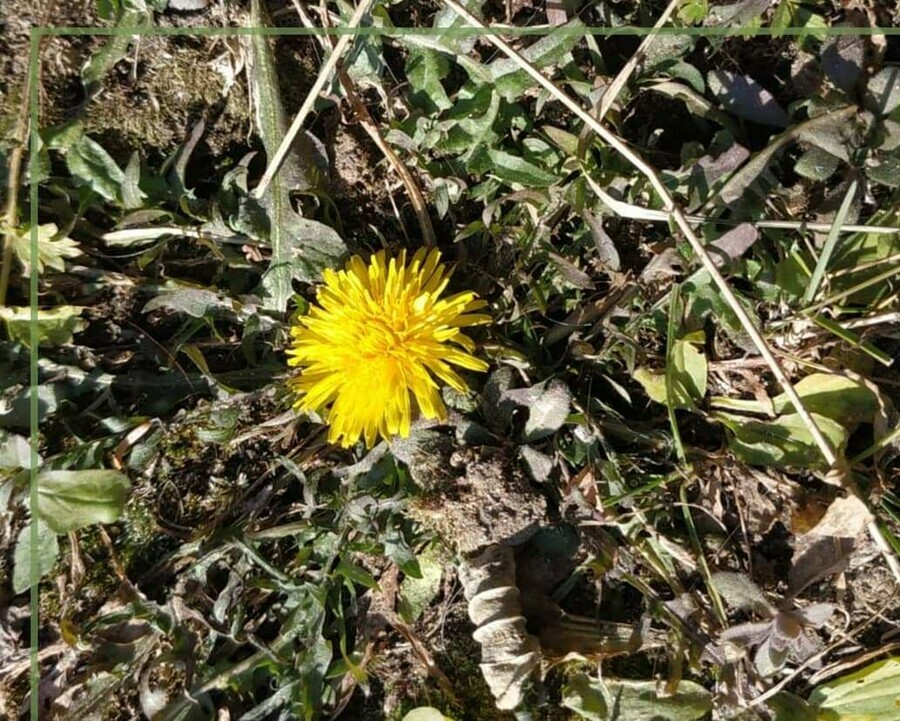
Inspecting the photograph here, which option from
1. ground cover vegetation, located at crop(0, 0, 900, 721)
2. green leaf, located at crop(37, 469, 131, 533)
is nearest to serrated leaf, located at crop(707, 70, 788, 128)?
ground cover vegetation, located at crop(0, 0, 900, 721)

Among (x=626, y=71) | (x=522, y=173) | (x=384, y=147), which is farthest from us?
(x=384, y=147)

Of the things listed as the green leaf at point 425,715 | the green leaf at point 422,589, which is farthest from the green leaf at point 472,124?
the green leaf at point 425,715

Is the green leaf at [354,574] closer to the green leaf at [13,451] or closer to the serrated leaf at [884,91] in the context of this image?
the green leaf at [13,451]

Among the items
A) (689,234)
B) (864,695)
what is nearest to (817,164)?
(689,234)

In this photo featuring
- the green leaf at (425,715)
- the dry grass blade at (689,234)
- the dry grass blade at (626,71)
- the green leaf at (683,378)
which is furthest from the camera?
the green leaf at (425,715)

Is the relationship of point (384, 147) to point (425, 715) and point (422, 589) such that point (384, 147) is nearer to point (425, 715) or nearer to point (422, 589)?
point (422, 589)

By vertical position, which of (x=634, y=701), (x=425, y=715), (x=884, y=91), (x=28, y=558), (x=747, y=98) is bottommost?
(x=634, y=701)

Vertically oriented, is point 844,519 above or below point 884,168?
below

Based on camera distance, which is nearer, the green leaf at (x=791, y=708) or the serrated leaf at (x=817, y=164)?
the serrated leaf at (x=817, y=164)
